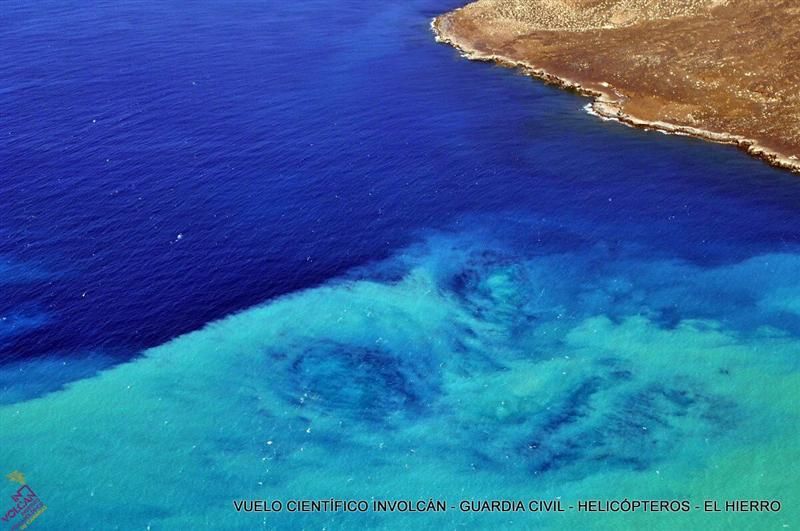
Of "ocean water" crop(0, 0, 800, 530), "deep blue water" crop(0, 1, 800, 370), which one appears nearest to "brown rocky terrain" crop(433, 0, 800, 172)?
"deep blue water" crop(0, 1, 800, 370)

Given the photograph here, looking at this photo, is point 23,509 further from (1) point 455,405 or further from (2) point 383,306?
(2) point 383,306

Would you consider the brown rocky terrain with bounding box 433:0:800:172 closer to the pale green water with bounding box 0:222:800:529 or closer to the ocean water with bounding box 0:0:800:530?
the ocean water with bounding box 0:0:800:530

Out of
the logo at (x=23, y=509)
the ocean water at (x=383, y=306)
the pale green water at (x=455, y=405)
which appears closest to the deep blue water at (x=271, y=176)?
the ocean water at (x=383, y=306)

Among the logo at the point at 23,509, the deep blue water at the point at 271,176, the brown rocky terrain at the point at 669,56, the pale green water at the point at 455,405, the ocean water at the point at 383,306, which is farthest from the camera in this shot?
the brown rocky terrain at the point at 669,56

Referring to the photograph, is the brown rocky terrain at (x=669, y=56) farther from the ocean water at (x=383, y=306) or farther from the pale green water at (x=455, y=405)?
the pale green water at (x=455, y=405)

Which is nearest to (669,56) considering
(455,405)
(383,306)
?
(383,306)

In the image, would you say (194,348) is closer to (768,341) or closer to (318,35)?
(768,341)

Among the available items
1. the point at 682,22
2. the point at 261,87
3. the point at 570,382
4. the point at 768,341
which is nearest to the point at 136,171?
the point at 261,87
